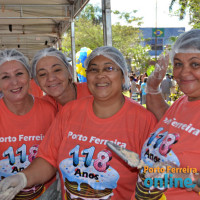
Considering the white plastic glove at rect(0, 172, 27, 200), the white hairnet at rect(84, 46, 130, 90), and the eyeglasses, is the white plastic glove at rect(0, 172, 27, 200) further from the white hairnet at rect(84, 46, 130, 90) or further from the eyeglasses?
the white hairnet at rect(84, 46, 130, 90)

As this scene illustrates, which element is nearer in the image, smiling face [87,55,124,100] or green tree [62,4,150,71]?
smiling face [87,55,124,100]

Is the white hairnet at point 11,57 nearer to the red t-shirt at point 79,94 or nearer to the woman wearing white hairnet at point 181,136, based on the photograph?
the red t-shirt at point 79,94

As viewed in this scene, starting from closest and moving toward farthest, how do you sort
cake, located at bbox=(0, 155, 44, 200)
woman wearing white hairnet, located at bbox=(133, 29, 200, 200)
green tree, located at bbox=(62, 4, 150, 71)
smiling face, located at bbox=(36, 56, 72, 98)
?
A: 1. woman wearing white hairnet, located at bbox=(133, 29, 200, 200)
2. cake, located at bbox=(0, 155, 44, 200)
3. smiling face, located at bbox=(36, 56, 72, 98)
4. green tree, located at bbox=(62, 4, 150, 71)

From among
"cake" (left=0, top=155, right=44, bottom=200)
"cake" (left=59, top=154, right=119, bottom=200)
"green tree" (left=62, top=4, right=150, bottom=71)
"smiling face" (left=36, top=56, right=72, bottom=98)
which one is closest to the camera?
"cake" (left=59, top=154, right=119, bottom=200)

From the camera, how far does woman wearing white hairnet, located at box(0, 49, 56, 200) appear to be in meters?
2.09

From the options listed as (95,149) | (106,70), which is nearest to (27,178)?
(95,149)

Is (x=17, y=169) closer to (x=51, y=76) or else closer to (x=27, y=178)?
(x=27, y=178)

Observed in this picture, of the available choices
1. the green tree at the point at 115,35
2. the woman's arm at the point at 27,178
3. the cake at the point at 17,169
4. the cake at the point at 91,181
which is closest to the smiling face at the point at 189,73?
the cake at the point at 91,181

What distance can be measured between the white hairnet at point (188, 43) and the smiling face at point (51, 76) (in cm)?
117

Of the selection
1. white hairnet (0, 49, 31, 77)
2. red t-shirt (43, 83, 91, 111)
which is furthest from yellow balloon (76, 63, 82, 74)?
white hairnet (0, 49, 31, 77)

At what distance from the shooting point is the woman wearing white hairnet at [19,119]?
2094mm

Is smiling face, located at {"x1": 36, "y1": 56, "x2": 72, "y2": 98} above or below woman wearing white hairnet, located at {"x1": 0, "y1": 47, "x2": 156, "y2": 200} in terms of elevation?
above

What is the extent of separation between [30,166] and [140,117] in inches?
35.7

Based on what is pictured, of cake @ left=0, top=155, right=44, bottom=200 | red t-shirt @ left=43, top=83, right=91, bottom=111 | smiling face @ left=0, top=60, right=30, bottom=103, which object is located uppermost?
smiling face @ left=0, top=60, right=30, bottom=103
